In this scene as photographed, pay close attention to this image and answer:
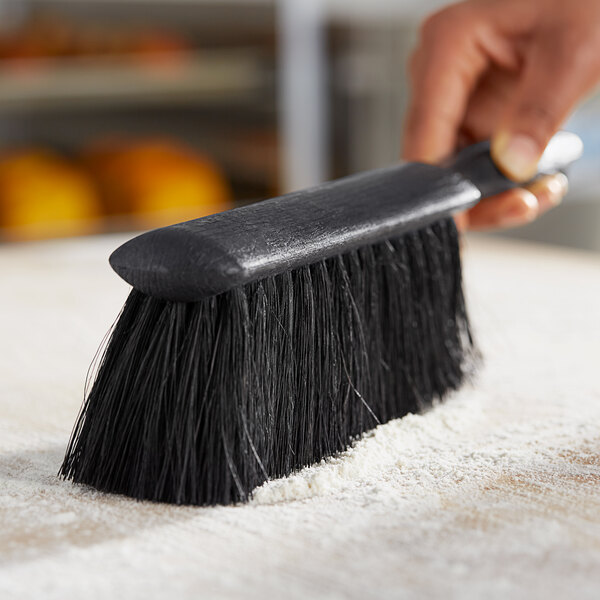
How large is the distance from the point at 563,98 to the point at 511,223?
15 centimetres

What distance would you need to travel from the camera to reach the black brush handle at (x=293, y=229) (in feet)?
1.62

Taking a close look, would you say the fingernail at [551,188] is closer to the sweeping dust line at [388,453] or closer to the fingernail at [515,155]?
the fingernail at [515,155]

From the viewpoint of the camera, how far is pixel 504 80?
1.04 meters

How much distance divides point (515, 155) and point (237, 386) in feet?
1.31

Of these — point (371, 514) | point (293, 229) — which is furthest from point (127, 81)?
point (371, 514)

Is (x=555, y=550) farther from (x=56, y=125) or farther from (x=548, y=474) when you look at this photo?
(x=56, y=125)

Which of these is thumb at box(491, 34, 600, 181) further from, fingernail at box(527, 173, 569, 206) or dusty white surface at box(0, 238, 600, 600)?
dusty white surface at box(0, 238, 600, 600)

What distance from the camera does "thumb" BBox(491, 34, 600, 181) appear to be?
80cm

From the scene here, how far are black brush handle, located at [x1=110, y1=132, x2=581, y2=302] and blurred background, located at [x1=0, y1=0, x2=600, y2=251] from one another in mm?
1168

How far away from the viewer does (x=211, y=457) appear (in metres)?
0.52

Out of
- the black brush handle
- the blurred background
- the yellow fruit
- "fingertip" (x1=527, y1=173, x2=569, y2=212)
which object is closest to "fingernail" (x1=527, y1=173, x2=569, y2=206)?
"fingertip" (x1=527, y1=173, x2=569, y2=212)

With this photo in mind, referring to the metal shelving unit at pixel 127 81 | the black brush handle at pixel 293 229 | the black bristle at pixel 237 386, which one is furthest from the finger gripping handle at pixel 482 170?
the metal shelving unit at pixel 127 81

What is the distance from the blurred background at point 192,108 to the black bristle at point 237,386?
1.24 metres

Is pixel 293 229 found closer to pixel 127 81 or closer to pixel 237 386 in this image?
pixel 237 386
